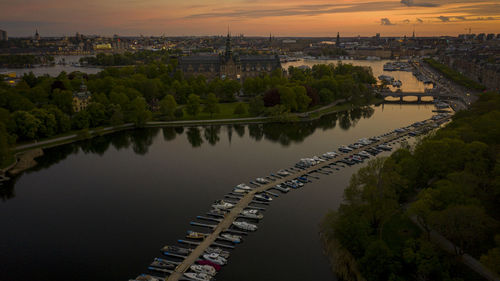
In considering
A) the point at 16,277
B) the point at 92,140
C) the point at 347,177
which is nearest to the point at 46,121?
the point at 92,140

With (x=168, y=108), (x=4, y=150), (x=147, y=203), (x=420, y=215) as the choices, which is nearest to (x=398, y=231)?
(x=420, y=215)

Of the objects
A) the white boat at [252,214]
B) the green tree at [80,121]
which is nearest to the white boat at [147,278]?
the white boat at [252,214]

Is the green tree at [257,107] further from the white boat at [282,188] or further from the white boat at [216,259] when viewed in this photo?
the white boat at [216,259]

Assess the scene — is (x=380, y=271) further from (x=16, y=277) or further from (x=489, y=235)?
(x=16, y=277)

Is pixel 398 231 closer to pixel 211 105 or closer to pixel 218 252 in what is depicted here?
pixel 218 252

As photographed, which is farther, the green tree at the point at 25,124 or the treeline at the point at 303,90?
the treeline at the point at 303,90

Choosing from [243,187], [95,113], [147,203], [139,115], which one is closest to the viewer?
[147,203]

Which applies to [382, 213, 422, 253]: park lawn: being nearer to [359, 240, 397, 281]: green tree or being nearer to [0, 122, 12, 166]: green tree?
[359, 240, 397, 281]: green tree
